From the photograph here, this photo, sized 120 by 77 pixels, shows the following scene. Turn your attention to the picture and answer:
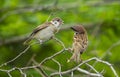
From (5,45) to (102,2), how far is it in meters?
2.16

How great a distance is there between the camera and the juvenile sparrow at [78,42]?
16.9 feet

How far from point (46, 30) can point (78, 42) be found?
335mm

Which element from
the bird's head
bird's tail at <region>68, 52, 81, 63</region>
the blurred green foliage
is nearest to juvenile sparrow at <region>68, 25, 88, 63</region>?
bird's tail at <region>68, 52, 81, 63</region>

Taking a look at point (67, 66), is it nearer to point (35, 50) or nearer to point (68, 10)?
point (35, 50)

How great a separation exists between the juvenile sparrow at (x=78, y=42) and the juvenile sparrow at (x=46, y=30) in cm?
24

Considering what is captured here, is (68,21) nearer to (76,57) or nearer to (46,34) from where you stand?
(46,34)

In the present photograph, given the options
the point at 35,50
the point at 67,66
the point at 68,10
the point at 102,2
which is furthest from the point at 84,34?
the point at 102,2

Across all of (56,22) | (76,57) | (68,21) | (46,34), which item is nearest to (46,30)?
(46,34)

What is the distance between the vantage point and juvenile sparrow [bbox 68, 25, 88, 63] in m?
5.16

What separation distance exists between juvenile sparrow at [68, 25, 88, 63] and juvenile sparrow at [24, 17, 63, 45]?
0.78ft

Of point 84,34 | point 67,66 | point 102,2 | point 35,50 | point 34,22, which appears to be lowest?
point 84,34

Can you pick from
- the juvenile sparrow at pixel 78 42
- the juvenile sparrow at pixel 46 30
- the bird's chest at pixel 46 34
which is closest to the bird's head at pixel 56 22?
the juvenile sparrow at pixel 46 30

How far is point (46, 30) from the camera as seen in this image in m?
5.48

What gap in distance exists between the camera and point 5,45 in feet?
35.0
